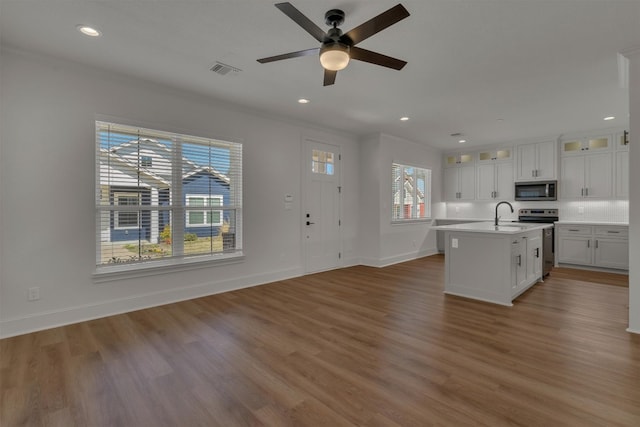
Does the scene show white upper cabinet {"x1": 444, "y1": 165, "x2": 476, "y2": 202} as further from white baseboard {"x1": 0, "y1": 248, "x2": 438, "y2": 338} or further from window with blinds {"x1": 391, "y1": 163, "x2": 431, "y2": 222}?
white baseboard {"x1": 0, "y1": 248, "x2": 438, "y2": 338}

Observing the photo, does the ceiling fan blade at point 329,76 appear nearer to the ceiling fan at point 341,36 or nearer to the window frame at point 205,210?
the ceiling fan at point 341,36

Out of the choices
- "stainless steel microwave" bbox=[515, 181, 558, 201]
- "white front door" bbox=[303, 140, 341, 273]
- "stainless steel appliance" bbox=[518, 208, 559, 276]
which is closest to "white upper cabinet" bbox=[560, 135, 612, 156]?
"stainless steel microwave" bbox=[515, 181, 558, 201]

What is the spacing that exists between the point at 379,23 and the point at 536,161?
6519 millimetres

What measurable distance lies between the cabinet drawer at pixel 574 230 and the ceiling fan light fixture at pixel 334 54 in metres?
6.32

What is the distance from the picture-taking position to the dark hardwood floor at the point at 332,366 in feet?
6.22

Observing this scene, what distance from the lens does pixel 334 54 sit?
2.24 metres

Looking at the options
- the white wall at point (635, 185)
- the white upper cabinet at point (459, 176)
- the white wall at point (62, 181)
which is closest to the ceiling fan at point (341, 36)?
the white wall at point (62, 181)

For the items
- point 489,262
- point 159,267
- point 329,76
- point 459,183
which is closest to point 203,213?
point 159,267

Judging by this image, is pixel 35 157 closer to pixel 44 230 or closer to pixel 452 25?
pixel 44 230

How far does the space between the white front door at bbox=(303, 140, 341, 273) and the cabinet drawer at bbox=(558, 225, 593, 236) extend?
454 cm

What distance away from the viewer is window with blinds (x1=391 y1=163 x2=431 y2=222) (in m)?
6.92

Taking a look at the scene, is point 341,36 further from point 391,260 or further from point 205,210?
point 391,260

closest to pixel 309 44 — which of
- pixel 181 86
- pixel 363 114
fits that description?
pixel 181 86

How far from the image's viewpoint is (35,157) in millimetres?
3137
